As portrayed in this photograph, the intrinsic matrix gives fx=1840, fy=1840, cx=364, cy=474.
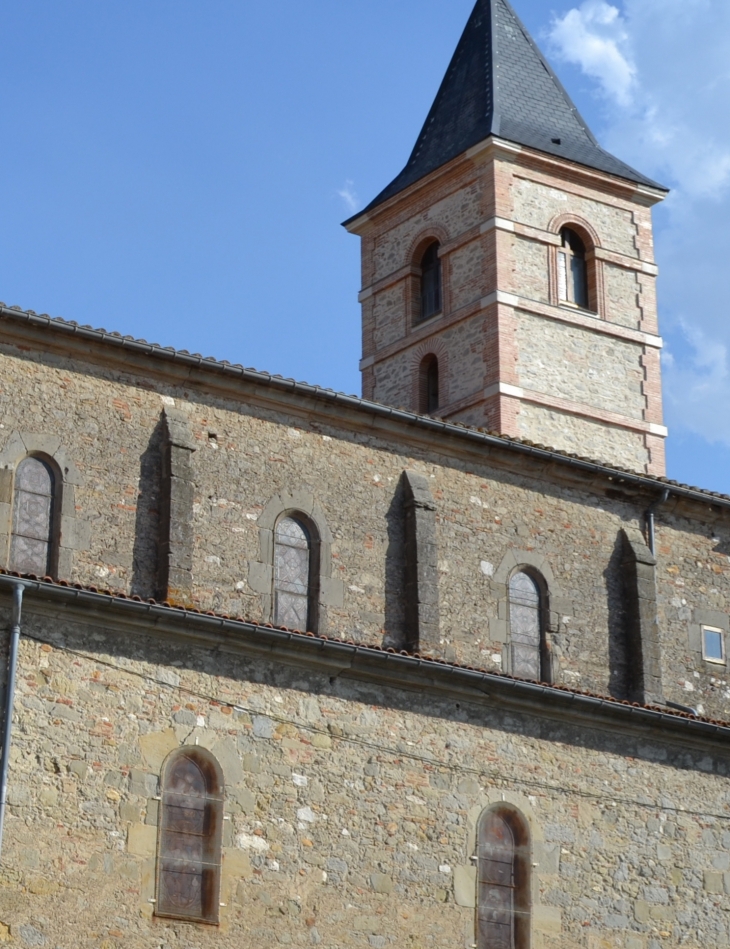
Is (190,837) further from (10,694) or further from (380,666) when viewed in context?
(380,666)

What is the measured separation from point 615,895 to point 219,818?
5488 mm

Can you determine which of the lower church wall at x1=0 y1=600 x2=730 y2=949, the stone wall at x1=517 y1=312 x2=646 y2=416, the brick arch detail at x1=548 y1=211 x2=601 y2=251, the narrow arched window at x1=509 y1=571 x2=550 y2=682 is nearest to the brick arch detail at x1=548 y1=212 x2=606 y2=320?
the brick arch detail at x1=548 y1=211 x2=601 y2=251

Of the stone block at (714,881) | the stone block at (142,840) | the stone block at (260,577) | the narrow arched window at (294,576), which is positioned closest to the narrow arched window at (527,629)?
the narrow arched window at (294,576)

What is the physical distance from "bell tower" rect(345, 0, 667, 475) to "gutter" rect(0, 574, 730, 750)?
9834mm

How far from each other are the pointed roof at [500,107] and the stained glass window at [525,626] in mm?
12566

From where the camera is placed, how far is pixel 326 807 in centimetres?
2133

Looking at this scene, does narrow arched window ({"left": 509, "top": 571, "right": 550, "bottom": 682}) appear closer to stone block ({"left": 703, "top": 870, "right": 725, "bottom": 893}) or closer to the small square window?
the small square window

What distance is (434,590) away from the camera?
994 inches

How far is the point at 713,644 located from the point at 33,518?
1059cm

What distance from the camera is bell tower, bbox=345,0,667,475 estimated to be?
112 ft

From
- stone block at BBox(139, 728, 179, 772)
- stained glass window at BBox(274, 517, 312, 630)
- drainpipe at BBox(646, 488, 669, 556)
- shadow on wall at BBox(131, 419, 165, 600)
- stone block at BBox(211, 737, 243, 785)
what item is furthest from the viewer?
Result: drainpipe at BBox(646, 488, 669, 556)

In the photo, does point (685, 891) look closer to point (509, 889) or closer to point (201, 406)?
point (509, 889)

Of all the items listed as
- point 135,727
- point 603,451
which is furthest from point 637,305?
point 135,727

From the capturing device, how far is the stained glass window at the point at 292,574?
955 inches
